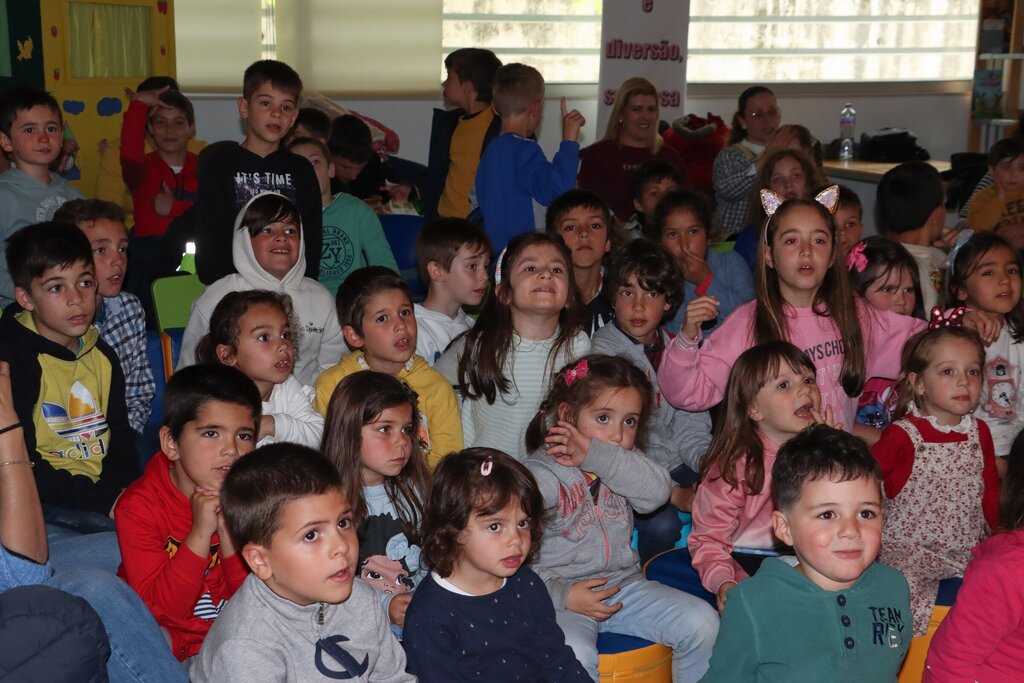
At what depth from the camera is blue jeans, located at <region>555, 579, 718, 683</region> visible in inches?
103

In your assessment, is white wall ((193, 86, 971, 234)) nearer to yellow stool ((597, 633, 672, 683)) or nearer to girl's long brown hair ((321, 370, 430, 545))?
girl's long brown hair ((321, 370, 430, 545))

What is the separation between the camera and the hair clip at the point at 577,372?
9.11 ft

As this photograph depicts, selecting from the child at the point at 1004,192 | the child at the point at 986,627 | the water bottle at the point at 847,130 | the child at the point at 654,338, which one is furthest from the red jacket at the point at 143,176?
the water bottle at the point at 847,130

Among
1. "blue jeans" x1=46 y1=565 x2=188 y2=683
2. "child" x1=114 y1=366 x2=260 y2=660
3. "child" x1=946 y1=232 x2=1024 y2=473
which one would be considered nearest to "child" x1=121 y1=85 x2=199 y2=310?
"child" x1=114 y1=366 x2=260 y2=660

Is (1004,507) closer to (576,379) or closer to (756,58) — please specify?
(576,379)

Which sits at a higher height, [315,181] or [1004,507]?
[315,181]

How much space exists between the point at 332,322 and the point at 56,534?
1.27m

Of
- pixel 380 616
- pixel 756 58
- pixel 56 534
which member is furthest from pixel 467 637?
pixel 756 58

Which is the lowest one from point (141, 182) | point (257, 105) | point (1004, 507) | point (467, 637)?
point (467, 637)

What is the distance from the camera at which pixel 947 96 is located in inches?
372

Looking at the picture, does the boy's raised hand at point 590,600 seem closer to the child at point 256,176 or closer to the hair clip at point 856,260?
the hair clip at point 856,260

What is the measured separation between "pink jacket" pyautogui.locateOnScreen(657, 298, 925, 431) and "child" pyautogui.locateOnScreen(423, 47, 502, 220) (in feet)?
7.70

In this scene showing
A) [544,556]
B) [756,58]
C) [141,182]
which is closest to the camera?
[544,556]

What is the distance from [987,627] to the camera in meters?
2.17
